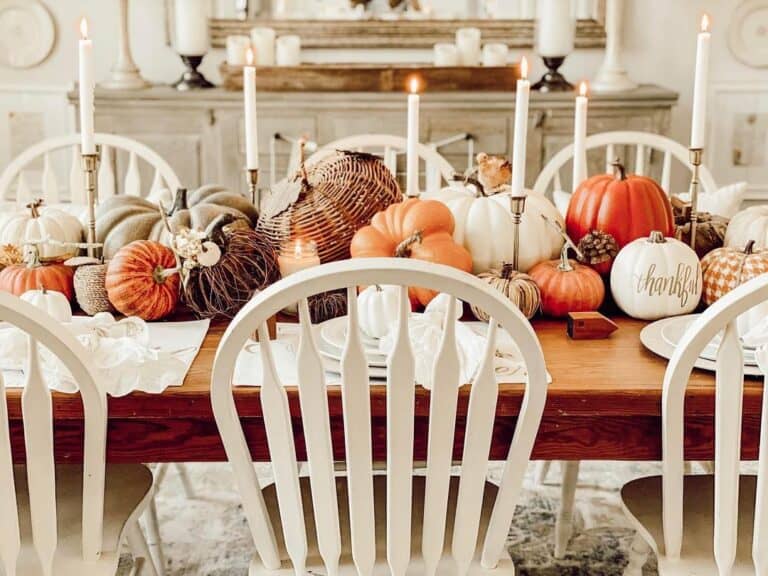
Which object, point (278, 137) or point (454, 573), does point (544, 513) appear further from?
point (278, 137)

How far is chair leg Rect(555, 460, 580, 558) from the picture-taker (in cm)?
211

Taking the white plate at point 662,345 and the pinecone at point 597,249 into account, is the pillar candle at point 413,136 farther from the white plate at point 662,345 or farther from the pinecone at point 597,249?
the white plate at point 662,345

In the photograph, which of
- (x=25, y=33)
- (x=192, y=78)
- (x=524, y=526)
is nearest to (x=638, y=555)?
(x=524, y=526)

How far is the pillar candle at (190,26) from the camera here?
341 centimetres

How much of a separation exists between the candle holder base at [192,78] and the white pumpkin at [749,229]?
2155 mm

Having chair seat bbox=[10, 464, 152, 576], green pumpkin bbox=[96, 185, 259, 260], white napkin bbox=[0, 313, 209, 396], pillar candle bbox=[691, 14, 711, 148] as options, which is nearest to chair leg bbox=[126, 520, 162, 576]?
chair seat bbox=[10, 464, 152, 576]

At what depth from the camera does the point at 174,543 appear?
88.0 inches

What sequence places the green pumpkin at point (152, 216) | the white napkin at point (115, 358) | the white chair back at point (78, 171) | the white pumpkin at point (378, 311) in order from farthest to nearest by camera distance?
1. the white chair back at point (78, 171)
2. the green pumpkin at point (152, 216)
3. the white pumpkin at point (378, 311)
4. the white napkin at point (115, 358)

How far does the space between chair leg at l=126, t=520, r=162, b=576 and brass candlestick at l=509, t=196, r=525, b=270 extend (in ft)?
2.61

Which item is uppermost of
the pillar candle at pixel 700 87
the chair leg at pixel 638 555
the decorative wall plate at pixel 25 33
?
the decorative wall plate at pixel 25 33

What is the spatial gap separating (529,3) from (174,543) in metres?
2.45

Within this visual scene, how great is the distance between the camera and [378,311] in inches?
56.9

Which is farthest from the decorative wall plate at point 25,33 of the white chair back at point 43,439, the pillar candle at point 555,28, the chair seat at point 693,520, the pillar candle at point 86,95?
the chair seat at point 693,520

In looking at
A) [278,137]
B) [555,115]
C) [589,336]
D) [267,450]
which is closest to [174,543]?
[267,450]
